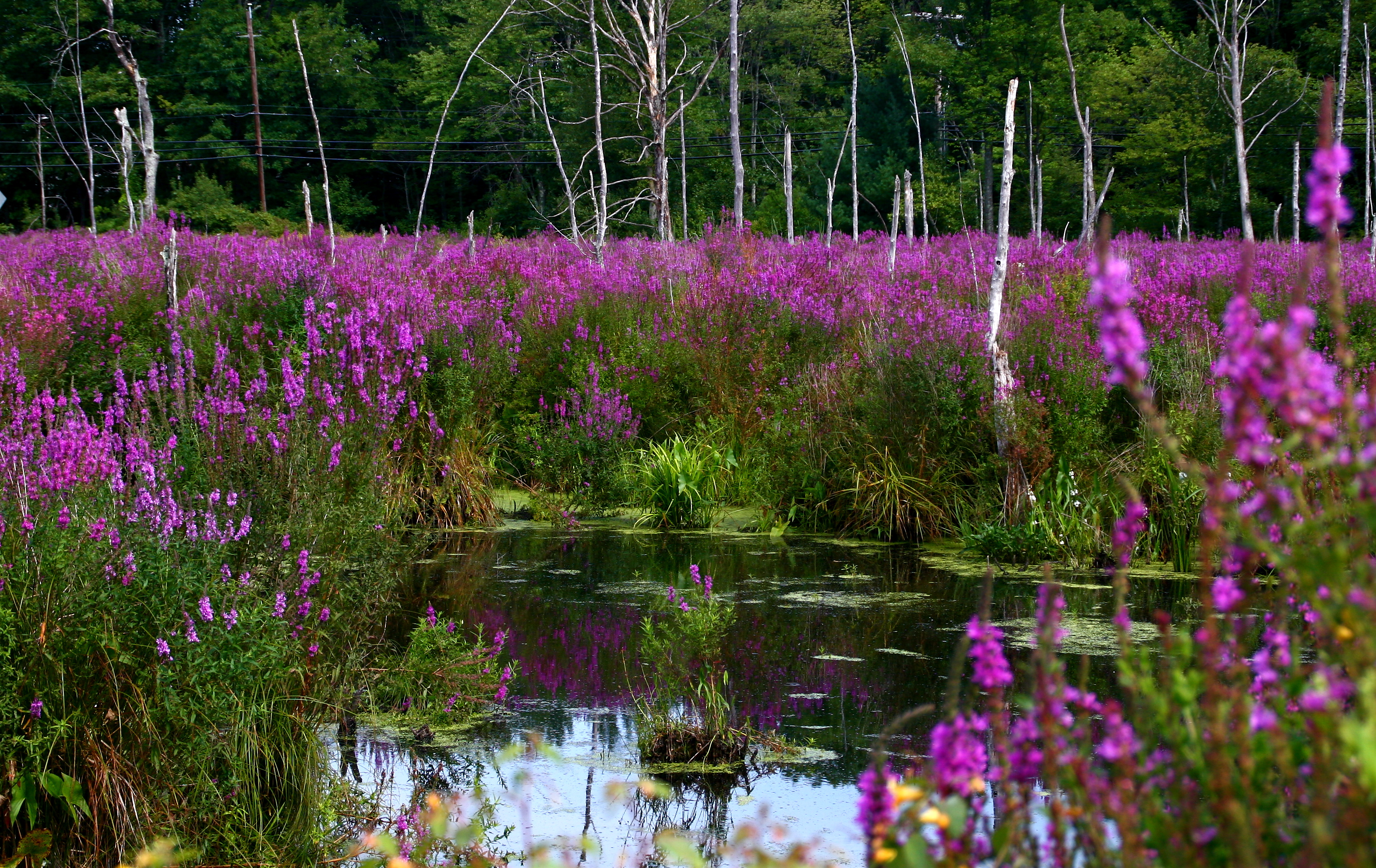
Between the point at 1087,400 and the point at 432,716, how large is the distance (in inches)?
187

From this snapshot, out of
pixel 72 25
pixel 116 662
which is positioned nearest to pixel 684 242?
pixel 116 662

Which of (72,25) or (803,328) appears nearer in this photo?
(803,328)

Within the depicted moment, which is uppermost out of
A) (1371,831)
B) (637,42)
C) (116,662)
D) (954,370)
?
(637,42)

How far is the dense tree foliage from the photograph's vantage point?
111 feet

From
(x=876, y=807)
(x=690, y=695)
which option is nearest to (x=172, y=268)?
(x=690, y=695)

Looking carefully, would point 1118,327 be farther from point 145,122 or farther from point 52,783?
point 145,122

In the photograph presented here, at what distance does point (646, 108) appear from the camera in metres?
31.3

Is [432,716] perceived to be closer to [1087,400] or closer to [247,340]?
[247,340]

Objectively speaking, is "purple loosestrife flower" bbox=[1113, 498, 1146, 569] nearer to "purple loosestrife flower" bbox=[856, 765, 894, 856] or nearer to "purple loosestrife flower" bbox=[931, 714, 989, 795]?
"purple loosestrife flower" bbox=[931, 714, 989, 795]

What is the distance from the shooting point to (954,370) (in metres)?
8.29

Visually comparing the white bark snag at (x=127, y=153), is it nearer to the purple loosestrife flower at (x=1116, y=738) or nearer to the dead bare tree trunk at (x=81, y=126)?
the dead bare tree trunk at (x=81, y=126)

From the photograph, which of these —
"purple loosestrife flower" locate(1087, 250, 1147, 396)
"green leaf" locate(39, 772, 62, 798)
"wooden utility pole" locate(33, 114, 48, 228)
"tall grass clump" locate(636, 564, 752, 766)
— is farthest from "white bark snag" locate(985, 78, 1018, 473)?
"wooden utility pole" locate(33, 114, 48, 228)

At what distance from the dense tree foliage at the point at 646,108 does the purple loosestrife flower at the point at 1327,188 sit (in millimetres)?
29937

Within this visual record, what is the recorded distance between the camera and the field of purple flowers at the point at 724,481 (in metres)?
1.65
